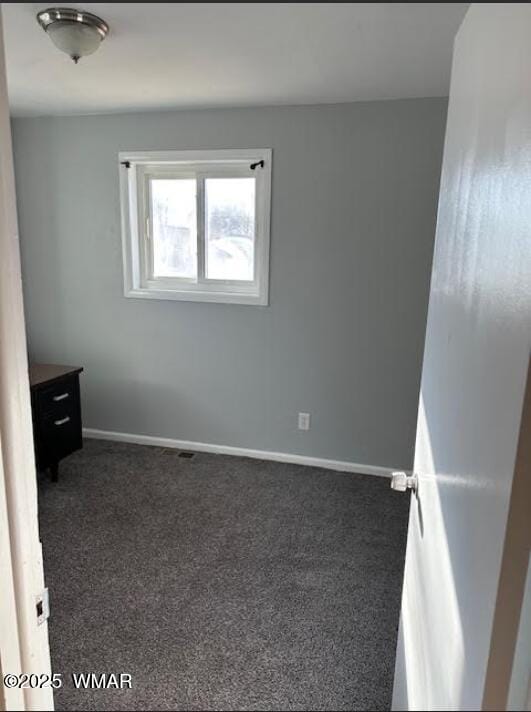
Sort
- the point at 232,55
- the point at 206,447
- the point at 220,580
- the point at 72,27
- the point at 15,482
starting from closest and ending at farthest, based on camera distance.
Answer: the point at 72,27, the point at 15,482, the point at 232,55, the point at 220,580, the point at 206,447

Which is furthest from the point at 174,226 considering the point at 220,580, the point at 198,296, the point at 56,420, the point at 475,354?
the point at 475,354

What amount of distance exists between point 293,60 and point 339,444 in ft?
8.04

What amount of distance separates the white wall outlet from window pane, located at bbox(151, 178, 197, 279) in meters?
1.16

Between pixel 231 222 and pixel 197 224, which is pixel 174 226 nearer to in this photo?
pixel 197 224

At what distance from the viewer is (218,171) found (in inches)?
113

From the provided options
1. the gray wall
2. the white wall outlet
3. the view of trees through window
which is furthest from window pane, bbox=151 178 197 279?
the white wall outlet

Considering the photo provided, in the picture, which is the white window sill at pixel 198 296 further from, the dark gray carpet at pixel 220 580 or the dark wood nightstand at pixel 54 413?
the dark gray carpet at pixel 220 580

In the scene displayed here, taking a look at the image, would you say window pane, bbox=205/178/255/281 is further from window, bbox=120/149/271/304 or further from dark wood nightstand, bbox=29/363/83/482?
dark wood nightstand, bbox=29/363/83/482

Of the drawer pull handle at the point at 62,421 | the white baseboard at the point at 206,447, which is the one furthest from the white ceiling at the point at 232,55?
the white baseboard at the point at 206,447

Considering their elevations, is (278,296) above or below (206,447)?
above

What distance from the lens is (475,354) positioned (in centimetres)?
65

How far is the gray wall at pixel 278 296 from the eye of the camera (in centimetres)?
254

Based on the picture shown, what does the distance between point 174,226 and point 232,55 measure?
194 cm

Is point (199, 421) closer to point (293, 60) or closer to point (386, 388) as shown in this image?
point (386, 388)
